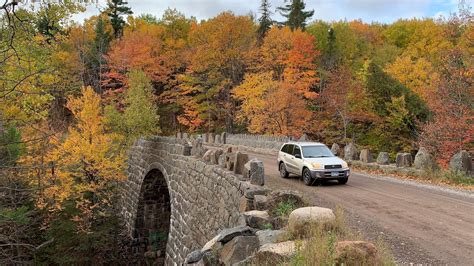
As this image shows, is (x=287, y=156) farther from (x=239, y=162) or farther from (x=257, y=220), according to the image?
(x=257, y=220)

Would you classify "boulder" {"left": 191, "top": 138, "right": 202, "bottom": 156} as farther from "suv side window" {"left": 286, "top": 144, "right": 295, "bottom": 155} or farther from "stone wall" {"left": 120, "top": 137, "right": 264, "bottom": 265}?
"suv side window" {"left": 286, "top": 144, "right": 295, "bottom": 155}

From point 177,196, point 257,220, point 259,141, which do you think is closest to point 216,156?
point 177,196

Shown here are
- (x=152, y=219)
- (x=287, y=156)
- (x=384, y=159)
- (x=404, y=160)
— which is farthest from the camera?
(x=152, y=219)

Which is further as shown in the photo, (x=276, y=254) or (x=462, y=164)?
(x=462, y=164)

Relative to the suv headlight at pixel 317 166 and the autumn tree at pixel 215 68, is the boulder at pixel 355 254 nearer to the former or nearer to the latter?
the suv headlight at pixel 317 166

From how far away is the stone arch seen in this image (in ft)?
67.3

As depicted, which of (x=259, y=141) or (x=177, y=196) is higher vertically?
(x=259, y=141)

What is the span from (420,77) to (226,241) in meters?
36.3

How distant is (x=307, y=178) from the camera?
1344cm

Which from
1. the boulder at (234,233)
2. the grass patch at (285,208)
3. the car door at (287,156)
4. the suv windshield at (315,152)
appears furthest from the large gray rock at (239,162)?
the car door at (287,156)

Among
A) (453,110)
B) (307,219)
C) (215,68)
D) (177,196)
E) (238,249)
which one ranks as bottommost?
(177,196)

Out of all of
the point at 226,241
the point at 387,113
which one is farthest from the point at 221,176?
the point at 387,113

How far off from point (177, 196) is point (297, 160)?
193 inches

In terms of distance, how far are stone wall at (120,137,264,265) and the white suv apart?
369cm
